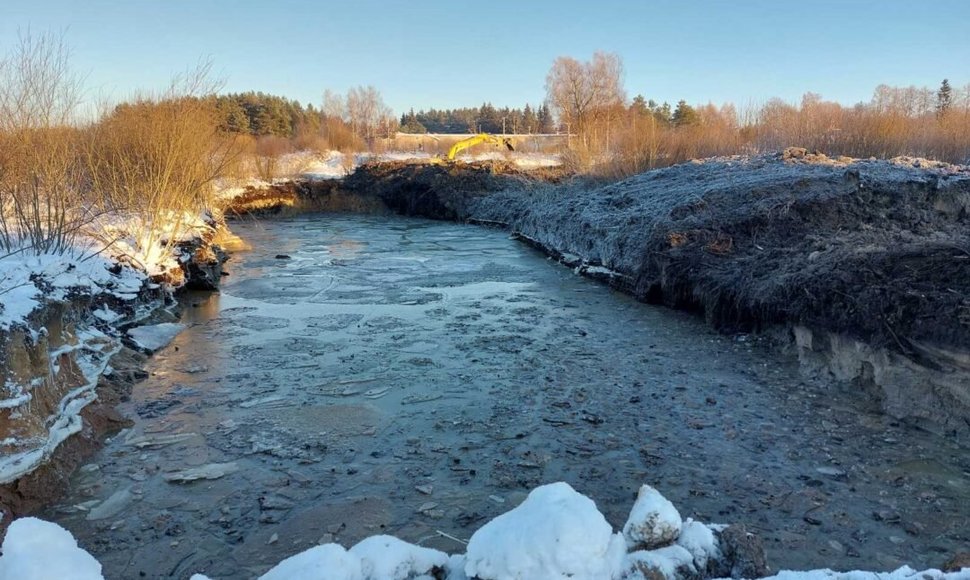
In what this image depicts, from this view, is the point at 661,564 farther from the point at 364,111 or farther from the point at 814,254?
the point at 364,111

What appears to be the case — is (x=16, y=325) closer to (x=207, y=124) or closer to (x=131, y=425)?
(x=131, y=425)

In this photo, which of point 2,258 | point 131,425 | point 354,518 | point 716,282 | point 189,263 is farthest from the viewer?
point 189,263

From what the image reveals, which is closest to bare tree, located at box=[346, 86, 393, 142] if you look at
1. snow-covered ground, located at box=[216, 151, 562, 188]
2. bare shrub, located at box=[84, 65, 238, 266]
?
snow-covered ground, located at box=[216, 151, 562, 188]

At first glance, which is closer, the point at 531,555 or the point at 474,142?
the point at 531,555

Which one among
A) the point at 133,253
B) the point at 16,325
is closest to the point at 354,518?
the point at 16,325

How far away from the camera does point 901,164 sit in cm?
1302

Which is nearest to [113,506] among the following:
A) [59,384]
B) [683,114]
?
[59,384]

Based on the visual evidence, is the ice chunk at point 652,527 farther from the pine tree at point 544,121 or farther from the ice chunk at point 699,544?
the pine tree at point 544,121

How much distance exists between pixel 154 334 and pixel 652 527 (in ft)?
25.3

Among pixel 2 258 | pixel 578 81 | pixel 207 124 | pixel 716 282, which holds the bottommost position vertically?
pixel 716 282

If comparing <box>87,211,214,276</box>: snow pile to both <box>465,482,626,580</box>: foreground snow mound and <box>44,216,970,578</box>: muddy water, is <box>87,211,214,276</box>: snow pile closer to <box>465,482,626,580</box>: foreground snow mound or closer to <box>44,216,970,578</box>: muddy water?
<box>44,216,970,578</box>: muddy water

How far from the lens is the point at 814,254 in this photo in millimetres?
8086

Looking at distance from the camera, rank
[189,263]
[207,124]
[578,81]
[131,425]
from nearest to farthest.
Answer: [131,425] → [189,263] → [207,124] → [578,81]

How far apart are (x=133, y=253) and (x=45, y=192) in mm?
2719
